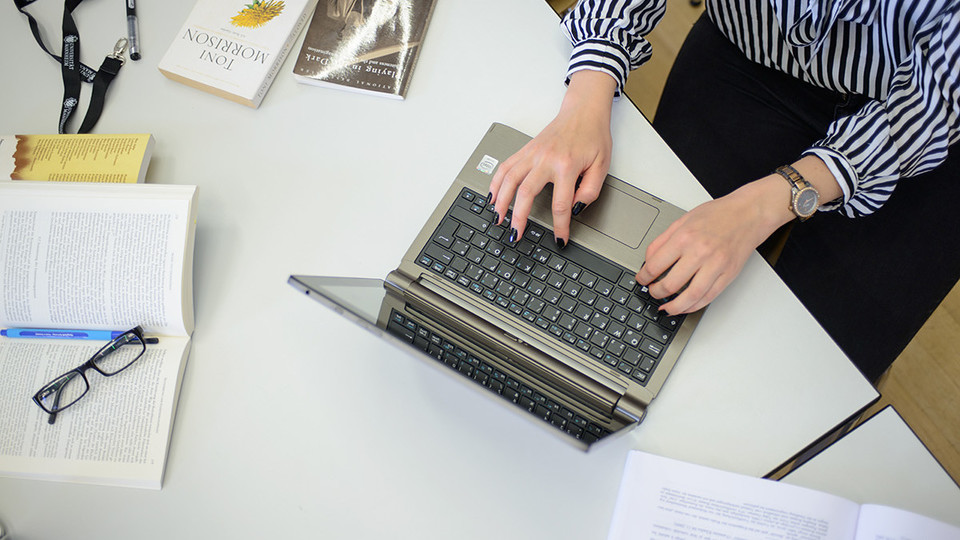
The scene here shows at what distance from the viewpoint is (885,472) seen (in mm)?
634

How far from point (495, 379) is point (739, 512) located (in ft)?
0.90

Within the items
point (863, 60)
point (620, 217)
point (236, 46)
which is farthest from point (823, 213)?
point (236, 46)

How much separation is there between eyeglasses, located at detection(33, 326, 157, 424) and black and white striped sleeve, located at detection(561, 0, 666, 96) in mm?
628

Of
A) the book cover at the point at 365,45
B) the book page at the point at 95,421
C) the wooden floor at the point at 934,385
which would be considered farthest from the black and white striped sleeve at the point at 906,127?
the book page at the point at 95,421

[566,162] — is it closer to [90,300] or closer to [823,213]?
[823,213]

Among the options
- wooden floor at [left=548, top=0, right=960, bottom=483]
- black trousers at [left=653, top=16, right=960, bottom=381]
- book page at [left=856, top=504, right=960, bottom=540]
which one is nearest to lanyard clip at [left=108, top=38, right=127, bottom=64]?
black trousers at [left=653, top=16, right=960, bottom=381]

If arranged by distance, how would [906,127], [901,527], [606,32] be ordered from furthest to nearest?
[606,32], [906,127], [901,527]

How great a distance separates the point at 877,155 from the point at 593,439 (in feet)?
1.50

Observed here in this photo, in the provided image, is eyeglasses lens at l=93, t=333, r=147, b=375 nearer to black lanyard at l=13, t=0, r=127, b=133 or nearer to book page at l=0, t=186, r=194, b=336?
book page at l=0, t=186, r=194, b=336

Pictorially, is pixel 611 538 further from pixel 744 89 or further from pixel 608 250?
pixel 744 89

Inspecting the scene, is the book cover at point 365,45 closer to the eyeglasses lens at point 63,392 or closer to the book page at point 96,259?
the book page at point 96,259

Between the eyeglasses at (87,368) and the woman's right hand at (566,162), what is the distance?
1.50ft

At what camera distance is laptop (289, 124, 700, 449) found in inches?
25.0

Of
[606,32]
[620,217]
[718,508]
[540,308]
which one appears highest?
[606,32]
